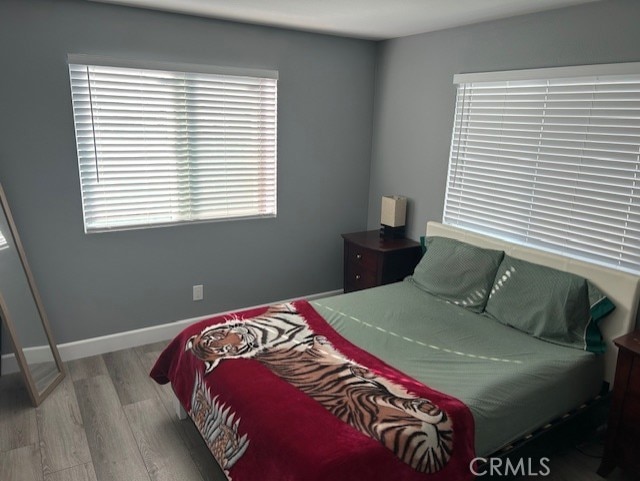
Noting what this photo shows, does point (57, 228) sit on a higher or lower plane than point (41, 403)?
higher

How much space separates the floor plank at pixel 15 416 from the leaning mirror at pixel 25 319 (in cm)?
9

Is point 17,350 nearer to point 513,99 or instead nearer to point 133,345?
point 133,345

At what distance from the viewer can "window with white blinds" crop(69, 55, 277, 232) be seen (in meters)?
3.08

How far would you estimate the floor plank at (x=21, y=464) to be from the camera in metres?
2.23

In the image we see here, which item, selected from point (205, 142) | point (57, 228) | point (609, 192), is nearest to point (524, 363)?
point (609, 192)

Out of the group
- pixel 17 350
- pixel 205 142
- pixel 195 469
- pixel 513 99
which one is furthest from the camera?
pixel 205 142

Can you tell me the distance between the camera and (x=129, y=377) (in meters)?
3.10

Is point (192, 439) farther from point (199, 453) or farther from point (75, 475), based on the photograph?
point (75, 475)

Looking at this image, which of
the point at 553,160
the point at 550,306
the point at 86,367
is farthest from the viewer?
the point at 86,367

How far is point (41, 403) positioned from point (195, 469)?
1138mm

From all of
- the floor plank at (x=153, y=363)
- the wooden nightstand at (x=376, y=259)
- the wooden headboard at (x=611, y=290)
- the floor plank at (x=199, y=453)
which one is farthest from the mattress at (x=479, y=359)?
the floor plank at (x=153, y=363)

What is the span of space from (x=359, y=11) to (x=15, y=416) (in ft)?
10.1

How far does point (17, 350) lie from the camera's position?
2.68 metres
